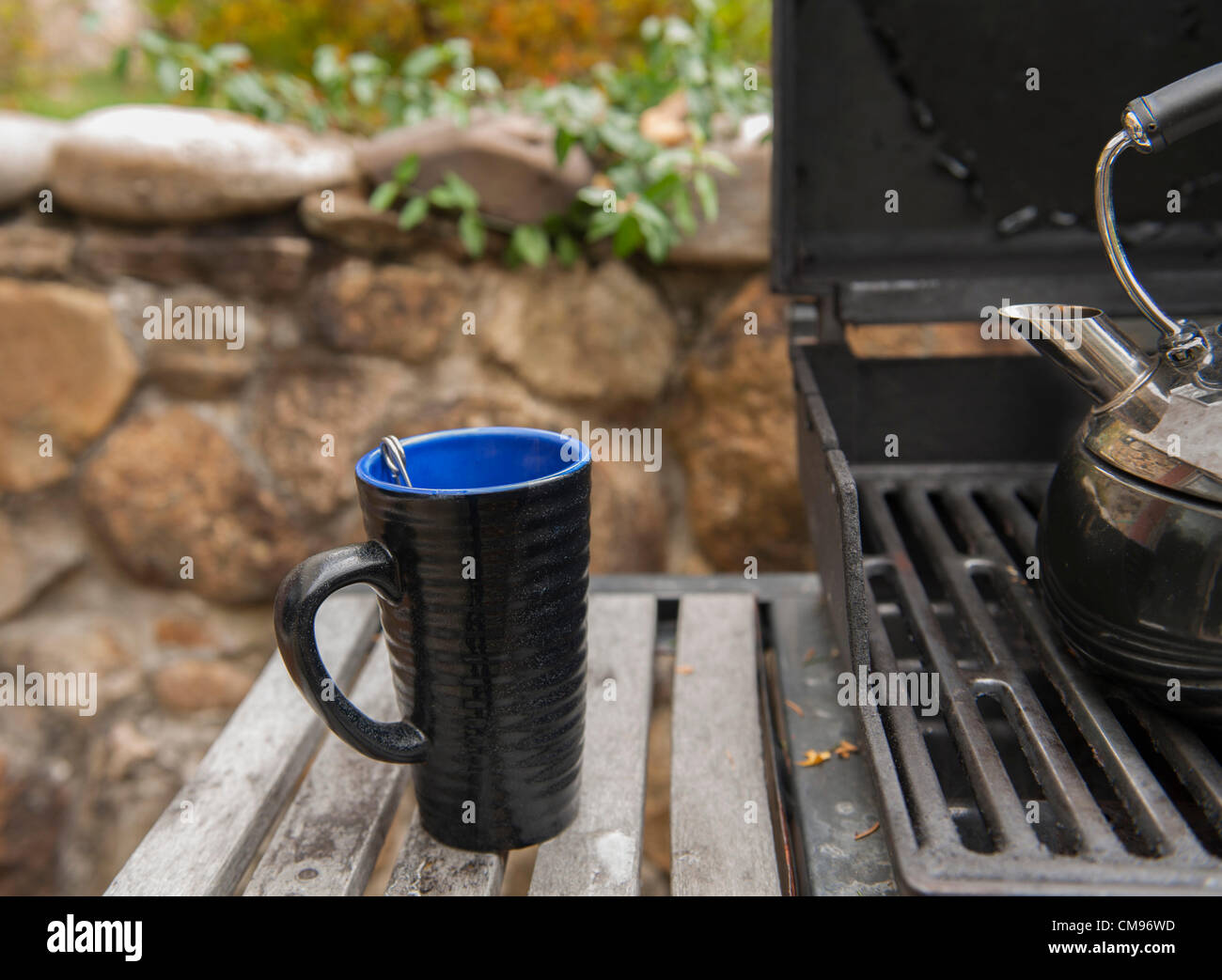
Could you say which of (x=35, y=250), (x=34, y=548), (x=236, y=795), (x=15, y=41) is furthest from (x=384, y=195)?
(x=15, y=41)

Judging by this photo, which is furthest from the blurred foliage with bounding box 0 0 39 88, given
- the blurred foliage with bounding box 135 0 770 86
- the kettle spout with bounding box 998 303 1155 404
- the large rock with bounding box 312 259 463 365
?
the kettle spout with bounding box 998 303 1155 404

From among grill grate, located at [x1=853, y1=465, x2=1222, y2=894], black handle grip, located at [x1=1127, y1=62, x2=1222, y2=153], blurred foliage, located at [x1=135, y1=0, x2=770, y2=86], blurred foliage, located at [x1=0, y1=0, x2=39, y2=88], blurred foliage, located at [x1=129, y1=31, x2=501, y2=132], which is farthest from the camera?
blurred foliage, located at [x1=0, y1=0, x2=39, y2=88]

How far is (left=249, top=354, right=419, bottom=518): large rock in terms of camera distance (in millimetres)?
1347

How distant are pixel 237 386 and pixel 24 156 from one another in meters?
0.42

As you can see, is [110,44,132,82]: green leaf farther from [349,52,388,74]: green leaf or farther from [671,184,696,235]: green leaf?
[671,184,696,235]: green leaf

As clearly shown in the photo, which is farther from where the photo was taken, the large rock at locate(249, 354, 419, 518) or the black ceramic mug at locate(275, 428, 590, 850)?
the large rock at locate(249, 354, 419, 518)

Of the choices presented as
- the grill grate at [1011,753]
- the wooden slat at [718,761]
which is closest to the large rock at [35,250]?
the wooden slat at [718,761]

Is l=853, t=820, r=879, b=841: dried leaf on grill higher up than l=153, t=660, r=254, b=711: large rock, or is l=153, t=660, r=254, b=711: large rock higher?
l=853, t=820, r=879, b=841: dried leaf on grill

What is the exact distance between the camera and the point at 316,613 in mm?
512

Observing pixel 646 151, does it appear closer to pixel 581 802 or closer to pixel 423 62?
pixel 423 62

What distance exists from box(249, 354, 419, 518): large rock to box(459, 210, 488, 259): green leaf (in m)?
0.21

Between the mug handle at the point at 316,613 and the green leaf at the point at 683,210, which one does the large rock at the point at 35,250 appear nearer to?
the green leaf at the point at 683,210
